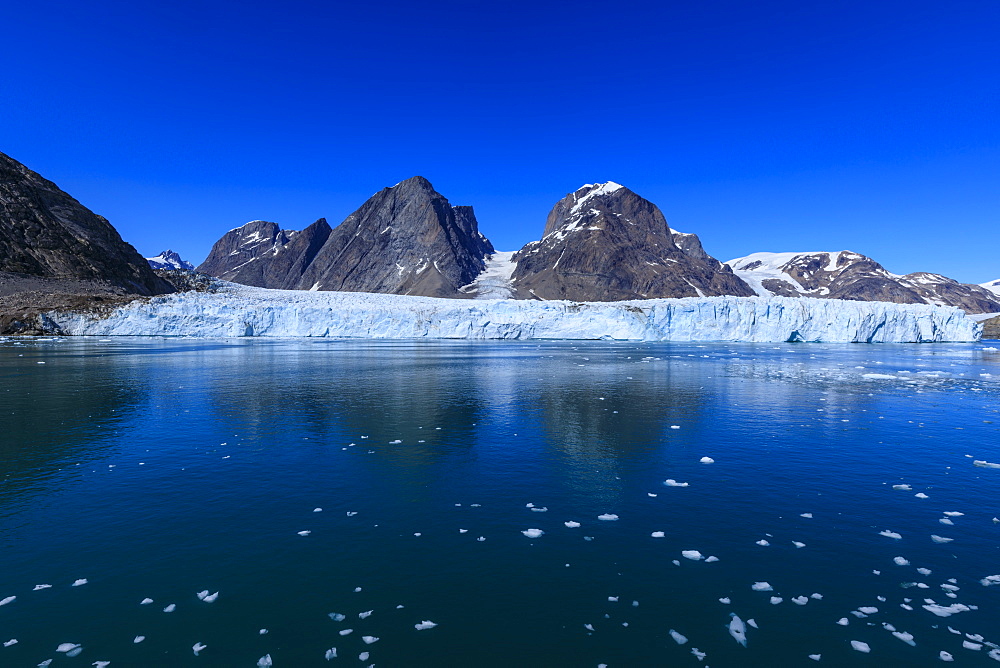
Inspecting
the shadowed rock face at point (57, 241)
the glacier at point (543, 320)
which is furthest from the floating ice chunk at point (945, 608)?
the shadowed rock face at point (57, 241)

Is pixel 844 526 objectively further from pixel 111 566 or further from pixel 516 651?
pixel 111 566

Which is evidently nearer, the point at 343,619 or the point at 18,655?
the point at 18,655

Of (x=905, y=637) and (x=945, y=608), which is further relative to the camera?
(x=945, y=608)

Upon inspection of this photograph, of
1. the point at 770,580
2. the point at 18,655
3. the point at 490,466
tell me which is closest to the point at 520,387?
the point at 490,466

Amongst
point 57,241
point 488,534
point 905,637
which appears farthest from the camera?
point 57,241

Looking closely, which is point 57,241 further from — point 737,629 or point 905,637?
point 905,637

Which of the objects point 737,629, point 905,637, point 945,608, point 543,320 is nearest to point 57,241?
point 543,320

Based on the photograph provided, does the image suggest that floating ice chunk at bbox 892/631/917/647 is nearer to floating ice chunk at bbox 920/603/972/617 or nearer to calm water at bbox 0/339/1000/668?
calm water at bbox 0/339/1000/668
